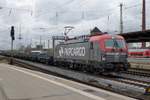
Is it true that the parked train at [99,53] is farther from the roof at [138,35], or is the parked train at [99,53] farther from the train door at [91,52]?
the roof at [138,35]

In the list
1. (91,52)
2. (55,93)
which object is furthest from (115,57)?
(55,93)

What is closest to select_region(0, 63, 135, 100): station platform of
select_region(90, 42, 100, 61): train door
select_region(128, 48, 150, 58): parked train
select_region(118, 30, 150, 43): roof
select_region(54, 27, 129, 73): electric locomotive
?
select_region(54, 27, 129, 73): electric locomotive

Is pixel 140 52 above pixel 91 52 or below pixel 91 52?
below

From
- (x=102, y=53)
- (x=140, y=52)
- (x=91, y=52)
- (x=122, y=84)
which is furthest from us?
(x=140, y=52)

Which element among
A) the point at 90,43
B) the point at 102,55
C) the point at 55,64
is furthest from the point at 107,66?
the point at 55,64

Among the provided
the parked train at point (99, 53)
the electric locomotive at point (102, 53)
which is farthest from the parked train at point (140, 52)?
the electric locomotive at point (102, 53)

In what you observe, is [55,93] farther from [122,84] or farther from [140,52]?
[140,52]

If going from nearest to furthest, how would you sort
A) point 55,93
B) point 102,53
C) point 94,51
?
1. point 55,93
2. point 102,53
3. point 94,51

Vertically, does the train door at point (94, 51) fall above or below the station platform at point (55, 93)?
above

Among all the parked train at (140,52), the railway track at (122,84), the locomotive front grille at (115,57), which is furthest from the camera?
the parked train at (140,52)

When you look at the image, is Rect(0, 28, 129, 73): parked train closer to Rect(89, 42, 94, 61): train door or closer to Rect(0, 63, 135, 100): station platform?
Rect(89, 42, 94, 61): train door

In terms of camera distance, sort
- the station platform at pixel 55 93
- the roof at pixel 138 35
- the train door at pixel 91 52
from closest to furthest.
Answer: the station platform at pixel 55 93, the train door at pixel 91 52, the roof at pixel 138 35

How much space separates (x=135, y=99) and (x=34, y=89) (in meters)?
5.03

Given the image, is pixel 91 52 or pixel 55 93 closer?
pixel 55 93
